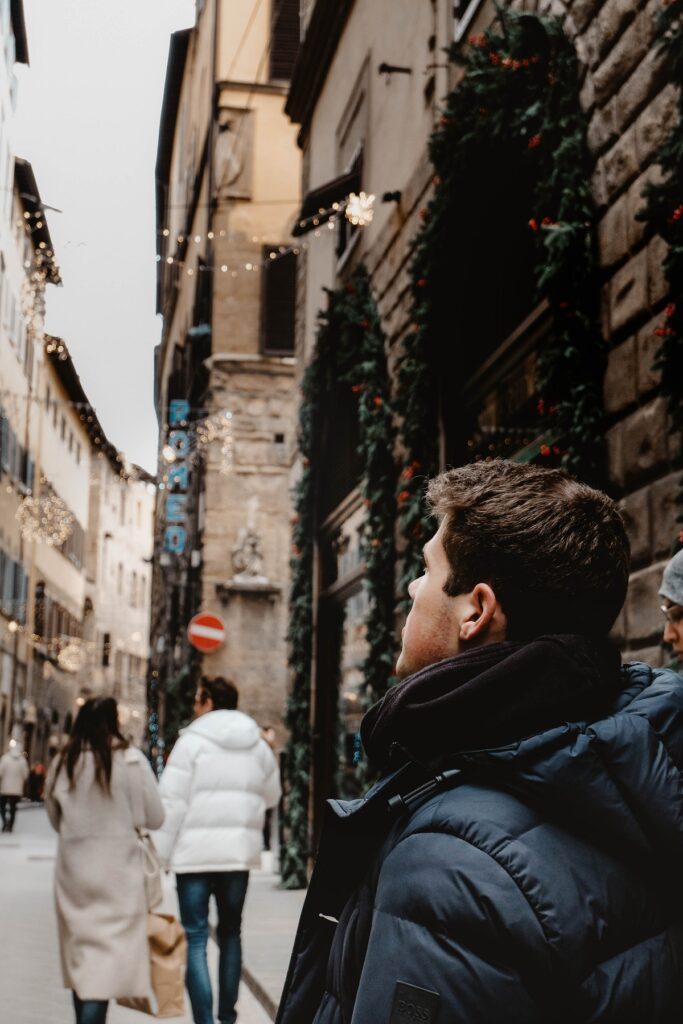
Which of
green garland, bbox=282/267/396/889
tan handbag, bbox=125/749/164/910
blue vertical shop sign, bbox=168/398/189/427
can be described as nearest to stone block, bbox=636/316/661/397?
tan handbag, bbox=125/749/164/910

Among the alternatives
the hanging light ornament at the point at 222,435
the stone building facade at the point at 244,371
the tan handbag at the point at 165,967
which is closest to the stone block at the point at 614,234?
the tan handbag at the point at 165,967

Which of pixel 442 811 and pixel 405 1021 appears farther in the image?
pixel 442 811

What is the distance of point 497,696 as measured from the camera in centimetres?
169

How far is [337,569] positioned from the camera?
A: 537 inches

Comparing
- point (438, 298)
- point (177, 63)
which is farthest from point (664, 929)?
point (177, 63)

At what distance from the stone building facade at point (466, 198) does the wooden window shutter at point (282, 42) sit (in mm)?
12379

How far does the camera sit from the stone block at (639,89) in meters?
5.41

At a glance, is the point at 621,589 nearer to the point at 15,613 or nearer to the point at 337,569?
the point at 337,569

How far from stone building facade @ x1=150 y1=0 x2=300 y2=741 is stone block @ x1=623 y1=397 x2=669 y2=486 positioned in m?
20.9

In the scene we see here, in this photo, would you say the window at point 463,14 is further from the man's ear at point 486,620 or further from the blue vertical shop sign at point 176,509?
the blue vertical shop sign at point 176,509

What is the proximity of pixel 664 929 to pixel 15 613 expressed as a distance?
135 feet

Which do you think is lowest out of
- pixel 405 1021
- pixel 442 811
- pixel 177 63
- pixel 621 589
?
pixel 405 1021

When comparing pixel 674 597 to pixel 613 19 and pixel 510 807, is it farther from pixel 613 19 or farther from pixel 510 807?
pixel 613 19

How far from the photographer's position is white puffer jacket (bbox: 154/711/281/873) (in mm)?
7070
